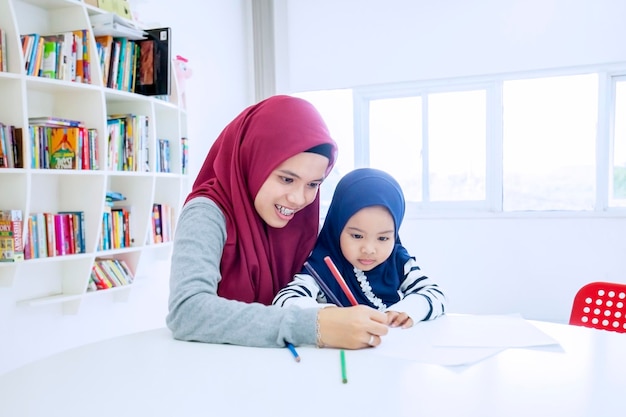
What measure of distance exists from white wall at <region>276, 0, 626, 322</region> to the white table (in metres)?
3.02

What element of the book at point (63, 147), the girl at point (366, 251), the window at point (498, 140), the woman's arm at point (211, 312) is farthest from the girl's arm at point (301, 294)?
the window at point (498, 140)

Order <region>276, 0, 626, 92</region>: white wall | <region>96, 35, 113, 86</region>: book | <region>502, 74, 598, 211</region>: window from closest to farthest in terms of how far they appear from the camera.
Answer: <region>96, 35, 113, 86</region>: book
<region>276, 0, 626, 92</region>: white wall
<region>502, 74, 598, 211</region>: window

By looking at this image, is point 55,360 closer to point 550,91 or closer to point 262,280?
point 262,280

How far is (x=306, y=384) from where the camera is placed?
771mm

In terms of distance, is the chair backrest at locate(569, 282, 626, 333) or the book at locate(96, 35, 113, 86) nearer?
the chair backrest at locate(569, 282, 626, 333)

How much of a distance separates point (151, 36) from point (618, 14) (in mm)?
3023

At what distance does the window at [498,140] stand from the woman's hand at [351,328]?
329 cm

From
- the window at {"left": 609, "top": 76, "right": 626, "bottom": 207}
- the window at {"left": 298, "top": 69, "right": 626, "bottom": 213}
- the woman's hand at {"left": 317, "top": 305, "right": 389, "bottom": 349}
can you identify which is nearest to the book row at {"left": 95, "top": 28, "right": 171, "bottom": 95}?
the window at {"left": 298, "top": 69, "right": 626, "bottom": 213}

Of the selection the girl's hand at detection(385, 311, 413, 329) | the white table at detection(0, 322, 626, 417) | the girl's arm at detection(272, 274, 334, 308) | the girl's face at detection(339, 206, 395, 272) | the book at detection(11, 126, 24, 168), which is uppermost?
the book at detection(11, 126, 24, 168)

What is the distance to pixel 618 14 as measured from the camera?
353 centimetres

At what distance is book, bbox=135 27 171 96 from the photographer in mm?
2787

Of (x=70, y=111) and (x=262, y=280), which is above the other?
(x=70, y=111)

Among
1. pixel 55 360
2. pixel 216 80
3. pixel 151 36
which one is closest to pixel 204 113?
pixel 216 80

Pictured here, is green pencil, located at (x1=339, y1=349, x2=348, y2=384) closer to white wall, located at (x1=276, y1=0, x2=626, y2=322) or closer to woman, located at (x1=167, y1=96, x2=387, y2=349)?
woman, located at (x1=167, y1=96, x2=387, y2=349)
